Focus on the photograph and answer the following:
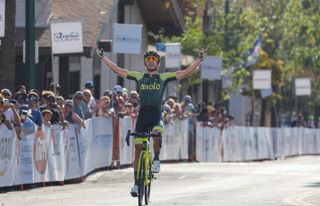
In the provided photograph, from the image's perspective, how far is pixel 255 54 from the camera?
4528 centimetres

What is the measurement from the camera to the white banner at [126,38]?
28.6 metres

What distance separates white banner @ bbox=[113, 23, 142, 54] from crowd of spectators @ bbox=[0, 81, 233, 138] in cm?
103

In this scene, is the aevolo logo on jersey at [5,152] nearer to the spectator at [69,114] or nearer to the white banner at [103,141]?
the spectator at [69,114]

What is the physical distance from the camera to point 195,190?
63.5 feet

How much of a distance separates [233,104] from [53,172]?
4150 centimetres

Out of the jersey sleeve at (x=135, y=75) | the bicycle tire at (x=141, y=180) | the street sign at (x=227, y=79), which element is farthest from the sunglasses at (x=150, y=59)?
the street sign at (x=227, y=79)

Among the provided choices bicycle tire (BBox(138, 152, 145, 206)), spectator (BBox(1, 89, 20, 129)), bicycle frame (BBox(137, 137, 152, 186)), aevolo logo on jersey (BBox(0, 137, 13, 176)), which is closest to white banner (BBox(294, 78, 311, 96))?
spectator (BBox(1, 89, 20, 129))

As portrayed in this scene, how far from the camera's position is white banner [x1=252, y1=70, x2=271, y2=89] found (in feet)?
143

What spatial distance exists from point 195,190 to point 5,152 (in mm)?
3156

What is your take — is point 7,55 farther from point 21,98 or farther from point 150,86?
point 150,86

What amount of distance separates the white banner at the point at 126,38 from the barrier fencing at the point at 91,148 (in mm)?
1843

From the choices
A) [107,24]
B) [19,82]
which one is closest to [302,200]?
[19,82]

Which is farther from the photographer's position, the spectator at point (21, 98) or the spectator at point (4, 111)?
the spectator at point (21, 98)

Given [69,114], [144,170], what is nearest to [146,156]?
[144,170]
